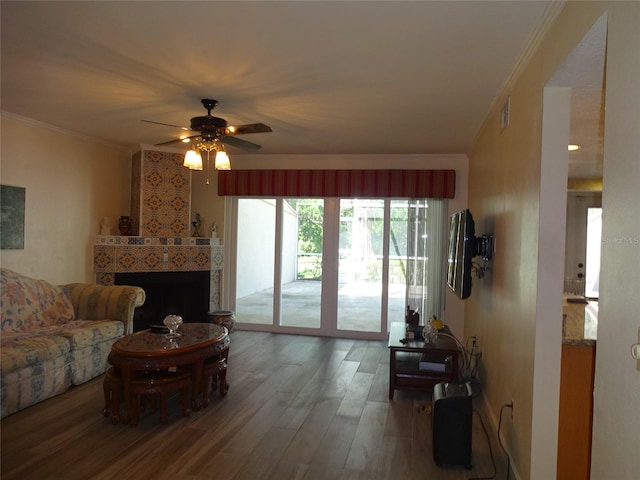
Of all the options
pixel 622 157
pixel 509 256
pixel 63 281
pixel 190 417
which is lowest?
pixel 190 417

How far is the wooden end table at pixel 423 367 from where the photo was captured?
371cm

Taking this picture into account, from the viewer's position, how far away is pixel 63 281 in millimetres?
4957

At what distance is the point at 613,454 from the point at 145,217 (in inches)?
215

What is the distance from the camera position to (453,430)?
2.64 metres

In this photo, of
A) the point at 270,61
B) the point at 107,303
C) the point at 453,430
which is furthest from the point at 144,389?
the point at 270,61

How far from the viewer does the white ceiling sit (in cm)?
221

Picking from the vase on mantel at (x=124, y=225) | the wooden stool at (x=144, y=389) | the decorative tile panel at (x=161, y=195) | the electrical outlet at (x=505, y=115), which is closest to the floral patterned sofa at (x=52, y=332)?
the wooden stool at (x=144, y=389)

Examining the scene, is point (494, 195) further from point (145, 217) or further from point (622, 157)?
point (145, 217)

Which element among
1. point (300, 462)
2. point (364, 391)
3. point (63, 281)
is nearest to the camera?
point (300, 462)

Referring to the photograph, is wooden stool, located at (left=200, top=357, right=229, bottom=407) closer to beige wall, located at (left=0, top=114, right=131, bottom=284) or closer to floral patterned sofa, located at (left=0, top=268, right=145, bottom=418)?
floral patterned sofa, located at (left=0, top=268, right=145, bottom=418)

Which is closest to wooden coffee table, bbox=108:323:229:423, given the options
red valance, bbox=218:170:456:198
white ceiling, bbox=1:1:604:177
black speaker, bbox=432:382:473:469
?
black speaker, bbox=432:382:473:469

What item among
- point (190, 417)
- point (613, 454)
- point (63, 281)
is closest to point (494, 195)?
point (613, 454)

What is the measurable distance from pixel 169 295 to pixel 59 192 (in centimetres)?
184

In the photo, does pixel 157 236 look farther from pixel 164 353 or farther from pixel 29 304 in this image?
pixel 164 353
